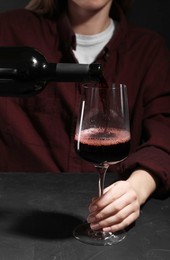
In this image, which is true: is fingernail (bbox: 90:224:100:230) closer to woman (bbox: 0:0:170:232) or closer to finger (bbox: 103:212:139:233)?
finger (bbox: 103:212:139:233)

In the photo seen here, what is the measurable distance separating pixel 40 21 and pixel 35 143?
1.32 ft

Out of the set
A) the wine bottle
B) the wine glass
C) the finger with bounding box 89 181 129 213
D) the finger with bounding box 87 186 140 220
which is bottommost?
the finger with bounding box 87 186 140 220

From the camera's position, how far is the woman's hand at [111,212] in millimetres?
842

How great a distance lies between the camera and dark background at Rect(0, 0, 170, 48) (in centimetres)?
179

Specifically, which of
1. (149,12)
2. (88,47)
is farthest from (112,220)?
(149,12)

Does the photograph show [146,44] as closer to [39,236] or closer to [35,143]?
[35,143]

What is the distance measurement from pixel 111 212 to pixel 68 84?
2.15ft

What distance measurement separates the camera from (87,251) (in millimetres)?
763

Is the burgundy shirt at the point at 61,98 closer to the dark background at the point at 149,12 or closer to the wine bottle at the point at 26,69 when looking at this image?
the dark background at the point at 149,12

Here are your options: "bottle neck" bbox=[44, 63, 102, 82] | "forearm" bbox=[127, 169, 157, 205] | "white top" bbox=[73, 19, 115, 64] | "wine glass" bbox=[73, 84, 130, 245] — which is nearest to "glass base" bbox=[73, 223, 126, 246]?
"wine glass" bbox=[73, 84, 130, 245]

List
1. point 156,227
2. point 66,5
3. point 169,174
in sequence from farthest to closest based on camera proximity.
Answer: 1. point 66,5
2. point 169,174
3. point 156,227

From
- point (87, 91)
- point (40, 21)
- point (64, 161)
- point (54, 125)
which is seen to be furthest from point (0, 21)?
point (87, 91)

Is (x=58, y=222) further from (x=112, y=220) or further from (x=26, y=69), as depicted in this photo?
(x=26, y=69)

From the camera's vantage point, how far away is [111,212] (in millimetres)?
841
